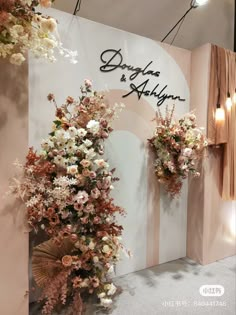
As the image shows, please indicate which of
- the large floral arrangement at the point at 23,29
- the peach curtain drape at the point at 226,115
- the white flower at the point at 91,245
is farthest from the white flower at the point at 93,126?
the peach curtain drape at the point at 226,115

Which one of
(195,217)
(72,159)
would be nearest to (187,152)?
(195,217)

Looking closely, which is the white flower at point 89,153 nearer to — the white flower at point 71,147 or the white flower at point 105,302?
the white flower at point 71,147

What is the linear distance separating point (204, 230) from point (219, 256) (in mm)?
493

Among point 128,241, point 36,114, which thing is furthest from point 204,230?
point 36,114

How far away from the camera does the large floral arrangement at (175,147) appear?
2.67 metres

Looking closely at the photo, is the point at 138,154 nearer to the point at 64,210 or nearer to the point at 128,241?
the point at 128,241

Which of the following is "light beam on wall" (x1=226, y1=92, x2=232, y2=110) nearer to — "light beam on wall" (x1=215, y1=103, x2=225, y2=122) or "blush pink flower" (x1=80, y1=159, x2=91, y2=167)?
"light beam on wall" (x1=215, y1=103, x2=225, y2=122)

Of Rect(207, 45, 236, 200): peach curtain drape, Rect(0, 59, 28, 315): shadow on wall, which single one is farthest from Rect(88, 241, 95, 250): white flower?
Rect(207, 45, 236, 200): peach curtain drape

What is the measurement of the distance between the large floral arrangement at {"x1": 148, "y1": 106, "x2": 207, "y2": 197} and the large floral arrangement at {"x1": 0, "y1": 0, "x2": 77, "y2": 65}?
1.51 metres

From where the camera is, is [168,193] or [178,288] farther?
[168,193]

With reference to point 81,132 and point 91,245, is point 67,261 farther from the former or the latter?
point 81,132

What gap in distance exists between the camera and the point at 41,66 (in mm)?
2164

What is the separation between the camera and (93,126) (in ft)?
6.50

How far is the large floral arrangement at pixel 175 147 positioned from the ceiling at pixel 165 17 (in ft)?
3.97
